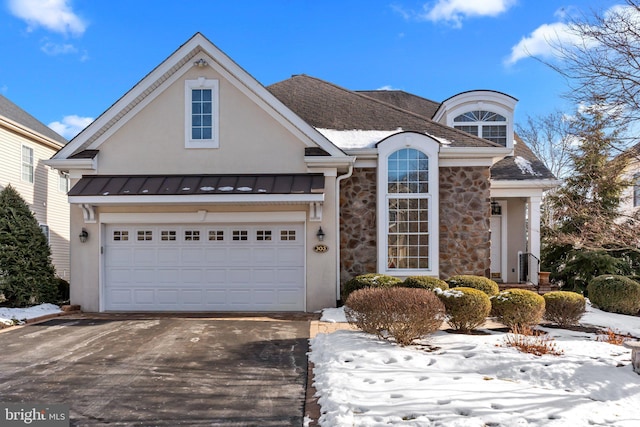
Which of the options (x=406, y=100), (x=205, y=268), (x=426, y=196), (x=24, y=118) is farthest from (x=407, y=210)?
(x=24, y=118)

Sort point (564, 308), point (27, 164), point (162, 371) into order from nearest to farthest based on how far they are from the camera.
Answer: point (162, 371) < point (564, 308) < point (27, 164)

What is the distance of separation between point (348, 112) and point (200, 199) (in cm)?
553

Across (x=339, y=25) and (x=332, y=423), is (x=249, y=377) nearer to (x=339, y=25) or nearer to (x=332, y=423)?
(x=332, y=423)

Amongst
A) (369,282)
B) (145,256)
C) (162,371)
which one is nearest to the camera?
(162,371)

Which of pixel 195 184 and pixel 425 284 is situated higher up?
pixel 195 184

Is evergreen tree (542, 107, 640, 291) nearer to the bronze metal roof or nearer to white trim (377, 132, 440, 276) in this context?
white trim (377, 132, 440, 276)

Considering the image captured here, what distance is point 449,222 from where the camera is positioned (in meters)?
12.6

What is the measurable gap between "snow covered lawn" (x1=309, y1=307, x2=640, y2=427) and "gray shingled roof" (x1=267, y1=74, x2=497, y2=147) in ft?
23.1

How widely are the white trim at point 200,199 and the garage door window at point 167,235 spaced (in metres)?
1.19

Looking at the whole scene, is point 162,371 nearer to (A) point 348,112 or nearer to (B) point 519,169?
(A) point 348,112

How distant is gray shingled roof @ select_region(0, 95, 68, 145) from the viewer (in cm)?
1772

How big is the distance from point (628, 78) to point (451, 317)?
476cm

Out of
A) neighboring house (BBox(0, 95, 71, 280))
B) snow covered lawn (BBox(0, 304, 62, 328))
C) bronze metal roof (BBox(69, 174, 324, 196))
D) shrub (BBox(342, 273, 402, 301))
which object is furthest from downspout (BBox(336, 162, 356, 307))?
neighboring house (BBox(0, 95, 71, 280))

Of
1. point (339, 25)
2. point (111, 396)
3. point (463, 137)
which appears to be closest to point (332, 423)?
point (111, 396)
